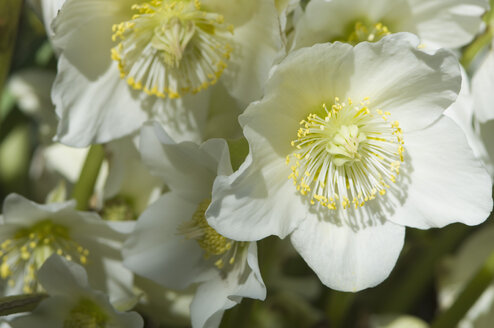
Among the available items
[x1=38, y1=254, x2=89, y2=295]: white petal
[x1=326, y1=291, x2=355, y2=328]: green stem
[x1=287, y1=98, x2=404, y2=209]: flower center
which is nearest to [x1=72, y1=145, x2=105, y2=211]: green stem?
[x1=38, y1=254, x2=89, y2=295]: white petal

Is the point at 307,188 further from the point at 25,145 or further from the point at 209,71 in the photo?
the point at 25,145

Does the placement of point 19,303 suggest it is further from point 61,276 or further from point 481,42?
point 481,42

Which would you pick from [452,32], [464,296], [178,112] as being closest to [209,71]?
[178,112]

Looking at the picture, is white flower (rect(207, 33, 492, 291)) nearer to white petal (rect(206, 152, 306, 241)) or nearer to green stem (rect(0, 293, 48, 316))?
white petal (rect(206, 152, 306, 241))

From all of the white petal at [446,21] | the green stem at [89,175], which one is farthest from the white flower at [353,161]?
the green stem at [89,175]

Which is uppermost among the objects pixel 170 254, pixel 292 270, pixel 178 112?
pixel 178 112

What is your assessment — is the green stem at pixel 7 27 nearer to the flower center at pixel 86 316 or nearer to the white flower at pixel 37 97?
the white flower at pixel 37 97

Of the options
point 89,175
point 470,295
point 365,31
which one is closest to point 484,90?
point 365,31
